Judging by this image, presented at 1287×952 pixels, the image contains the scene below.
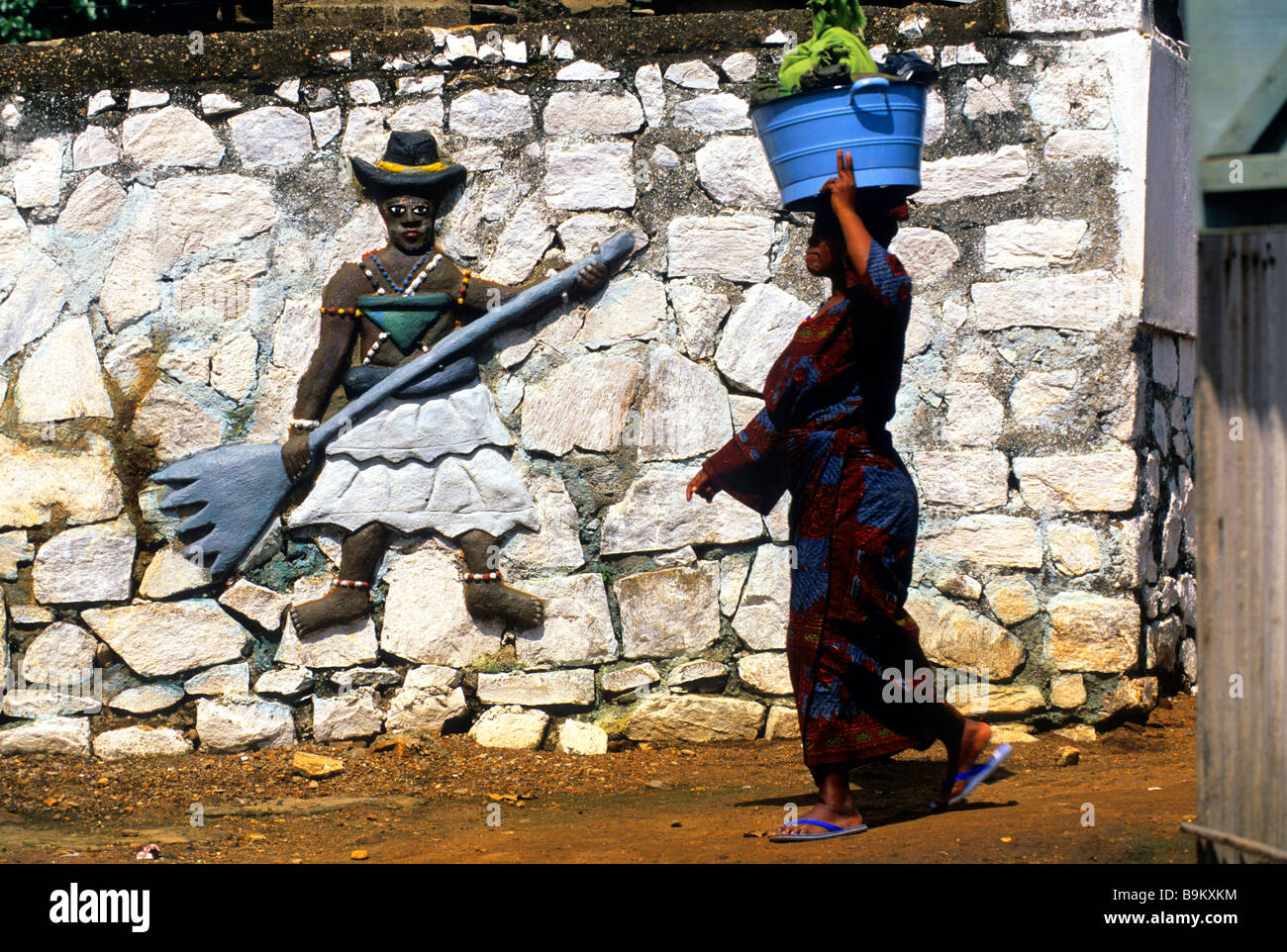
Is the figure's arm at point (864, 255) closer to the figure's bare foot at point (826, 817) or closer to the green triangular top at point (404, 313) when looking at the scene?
the figure's bare foot at point (826, 817)

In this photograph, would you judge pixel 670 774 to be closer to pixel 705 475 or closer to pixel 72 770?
pixel 705 475

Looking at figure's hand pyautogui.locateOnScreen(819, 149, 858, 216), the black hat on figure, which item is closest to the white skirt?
the black hat on figure

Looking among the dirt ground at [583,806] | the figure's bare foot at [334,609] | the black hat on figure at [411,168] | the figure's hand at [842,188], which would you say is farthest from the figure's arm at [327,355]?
the figure's hand at [842,188]

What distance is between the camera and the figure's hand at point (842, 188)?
3.22 meters

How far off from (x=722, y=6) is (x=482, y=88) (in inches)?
114

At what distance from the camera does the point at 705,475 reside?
3.65 metres

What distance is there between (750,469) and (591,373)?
121 cm

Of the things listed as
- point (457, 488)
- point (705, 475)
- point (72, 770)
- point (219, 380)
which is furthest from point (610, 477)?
point (72, 770)

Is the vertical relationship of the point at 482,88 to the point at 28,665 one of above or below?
above

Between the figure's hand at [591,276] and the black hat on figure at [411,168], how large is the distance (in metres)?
0.56

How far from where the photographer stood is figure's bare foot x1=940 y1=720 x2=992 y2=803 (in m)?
3.40

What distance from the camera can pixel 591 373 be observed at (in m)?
4.64

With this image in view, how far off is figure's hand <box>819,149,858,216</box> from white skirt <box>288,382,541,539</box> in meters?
1.77

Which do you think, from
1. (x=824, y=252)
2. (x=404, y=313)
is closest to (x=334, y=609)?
(x=404, y=313)
